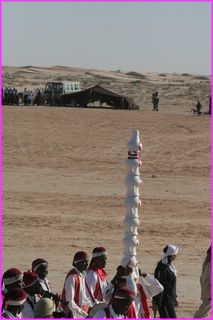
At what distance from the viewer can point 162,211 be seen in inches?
882

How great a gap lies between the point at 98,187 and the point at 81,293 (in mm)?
15561

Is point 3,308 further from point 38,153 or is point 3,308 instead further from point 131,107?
point 131,107

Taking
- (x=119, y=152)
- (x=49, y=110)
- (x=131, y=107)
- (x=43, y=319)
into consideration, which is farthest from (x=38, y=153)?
(x=43, y=319)

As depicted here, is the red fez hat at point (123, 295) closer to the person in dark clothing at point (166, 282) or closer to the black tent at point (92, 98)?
the person in dark clothing at point (166, 282)

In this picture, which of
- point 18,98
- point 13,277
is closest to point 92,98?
point 18,98

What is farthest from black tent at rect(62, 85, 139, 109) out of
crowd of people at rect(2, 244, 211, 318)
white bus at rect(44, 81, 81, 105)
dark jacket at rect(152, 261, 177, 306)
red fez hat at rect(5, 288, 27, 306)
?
red fez hat at rect(5, 288, 27, 306)

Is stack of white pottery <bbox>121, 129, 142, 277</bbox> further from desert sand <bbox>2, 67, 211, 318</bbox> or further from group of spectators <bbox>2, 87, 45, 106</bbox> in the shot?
group of spectators <bbox>2, 87, 45, 106</bbox>

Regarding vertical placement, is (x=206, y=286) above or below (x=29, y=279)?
below

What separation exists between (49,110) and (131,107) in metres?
4.37

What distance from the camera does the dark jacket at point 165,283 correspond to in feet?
38.4

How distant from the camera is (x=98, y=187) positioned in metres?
25.6

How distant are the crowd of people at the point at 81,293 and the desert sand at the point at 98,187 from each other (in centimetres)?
342

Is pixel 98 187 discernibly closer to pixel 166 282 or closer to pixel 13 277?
pixel 166 282

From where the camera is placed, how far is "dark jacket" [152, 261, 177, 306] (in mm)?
11703
